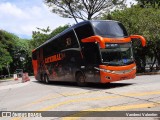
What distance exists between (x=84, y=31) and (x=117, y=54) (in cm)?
221

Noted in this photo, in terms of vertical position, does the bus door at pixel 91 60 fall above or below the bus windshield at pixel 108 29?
below

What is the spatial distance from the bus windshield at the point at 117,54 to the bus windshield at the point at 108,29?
603 millimetres

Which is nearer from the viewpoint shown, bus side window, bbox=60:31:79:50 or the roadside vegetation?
bus side window, bbox=60:31:79:50

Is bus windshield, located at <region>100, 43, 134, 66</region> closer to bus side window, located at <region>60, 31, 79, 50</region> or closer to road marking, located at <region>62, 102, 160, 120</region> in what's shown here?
bus side window, located at <region>60, 31, 79, 50</region>

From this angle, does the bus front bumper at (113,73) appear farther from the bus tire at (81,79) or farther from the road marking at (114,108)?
the road marking at (114,108)

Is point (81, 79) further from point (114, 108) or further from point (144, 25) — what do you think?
point (144, 25)

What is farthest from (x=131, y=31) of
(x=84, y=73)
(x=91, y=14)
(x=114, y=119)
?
(x=114, y=119)

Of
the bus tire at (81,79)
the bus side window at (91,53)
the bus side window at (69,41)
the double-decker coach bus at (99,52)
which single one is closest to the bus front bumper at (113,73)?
the double-decker coach bus at (99,52)

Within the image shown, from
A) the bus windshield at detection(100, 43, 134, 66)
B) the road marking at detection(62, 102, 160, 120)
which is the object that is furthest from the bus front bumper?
the road marking at detection(62, 102, 160, 120)

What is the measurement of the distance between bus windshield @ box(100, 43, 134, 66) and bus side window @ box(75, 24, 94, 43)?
3.93 ft

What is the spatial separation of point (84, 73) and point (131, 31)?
13914 mm

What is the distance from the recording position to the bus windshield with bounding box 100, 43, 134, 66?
13695mm

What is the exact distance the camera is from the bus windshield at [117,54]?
539 inches

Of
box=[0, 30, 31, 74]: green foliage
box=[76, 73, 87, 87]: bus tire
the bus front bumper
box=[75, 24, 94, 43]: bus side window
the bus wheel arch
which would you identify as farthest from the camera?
box=[0, 30, 31, 74]: green foliage
